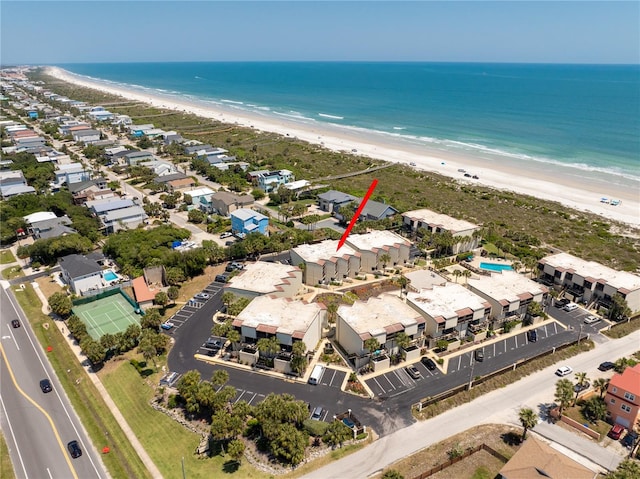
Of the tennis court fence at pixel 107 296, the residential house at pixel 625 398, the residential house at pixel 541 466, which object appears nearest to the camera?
the residential house at pixel 541 466

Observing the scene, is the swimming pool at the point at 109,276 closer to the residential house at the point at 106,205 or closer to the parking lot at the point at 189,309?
the parking lot at the point at 189,309

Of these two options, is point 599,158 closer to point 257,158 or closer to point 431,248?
point 431,248

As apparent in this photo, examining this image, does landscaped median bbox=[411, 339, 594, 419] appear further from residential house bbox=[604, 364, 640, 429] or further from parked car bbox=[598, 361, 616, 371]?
residential house bbox=[604, 364, 640, 429]

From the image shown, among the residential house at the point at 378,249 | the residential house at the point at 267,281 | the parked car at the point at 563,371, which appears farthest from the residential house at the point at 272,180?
the parked car at the point at 563,371

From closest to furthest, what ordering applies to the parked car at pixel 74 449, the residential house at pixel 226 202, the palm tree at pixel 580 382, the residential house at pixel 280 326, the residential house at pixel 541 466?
1. the residential house at pixel 541 466
2. the parked car at pixel 74 449
3. the palm tree at pixel 580 382
4. the residential house at pixel 280 326
5. the residential house at pixel 226 202

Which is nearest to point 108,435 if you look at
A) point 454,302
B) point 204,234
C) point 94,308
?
point 94,308

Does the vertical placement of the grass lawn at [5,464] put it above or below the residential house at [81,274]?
below

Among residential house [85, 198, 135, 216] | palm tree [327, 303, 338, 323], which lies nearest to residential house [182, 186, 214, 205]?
residential house [85, 198, 135, 216]
